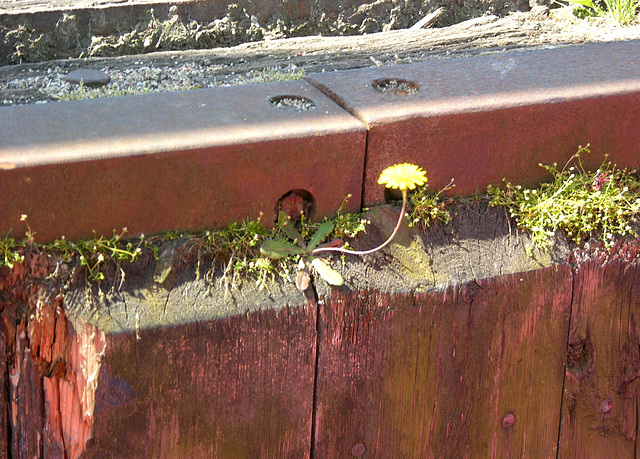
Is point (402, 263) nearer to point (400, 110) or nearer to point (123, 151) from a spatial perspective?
point (400, 110)

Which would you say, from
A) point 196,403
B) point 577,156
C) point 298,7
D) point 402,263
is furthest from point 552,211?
point 298,7

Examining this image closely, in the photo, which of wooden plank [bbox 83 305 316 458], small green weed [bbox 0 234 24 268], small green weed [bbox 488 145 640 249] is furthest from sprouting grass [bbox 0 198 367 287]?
small green weed [bbox 488 145 640 249]

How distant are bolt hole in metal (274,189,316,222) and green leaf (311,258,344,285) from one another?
15 cm

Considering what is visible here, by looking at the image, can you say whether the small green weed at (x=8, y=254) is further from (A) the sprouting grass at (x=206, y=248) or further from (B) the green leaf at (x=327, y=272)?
(B) the green leaf at (x=327, y=272)

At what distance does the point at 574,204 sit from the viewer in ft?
7.15

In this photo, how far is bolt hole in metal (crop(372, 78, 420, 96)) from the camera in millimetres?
2139

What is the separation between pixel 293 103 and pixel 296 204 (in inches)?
11.9

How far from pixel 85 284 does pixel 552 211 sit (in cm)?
134

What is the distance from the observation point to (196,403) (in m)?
1.93

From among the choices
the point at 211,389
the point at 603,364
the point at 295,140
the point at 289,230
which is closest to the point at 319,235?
the point at 289,230

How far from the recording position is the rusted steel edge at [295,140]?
5.77ft

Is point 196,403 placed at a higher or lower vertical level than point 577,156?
lower

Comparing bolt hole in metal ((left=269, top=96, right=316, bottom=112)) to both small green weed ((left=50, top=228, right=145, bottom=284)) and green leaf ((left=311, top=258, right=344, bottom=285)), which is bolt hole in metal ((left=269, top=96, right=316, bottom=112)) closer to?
green leaf ((left=311, top=258, right=344, bottom=285))

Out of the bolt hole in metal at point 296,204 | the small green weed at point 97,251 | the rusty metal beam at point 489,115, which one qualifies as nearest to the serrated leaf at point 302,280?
the bolt hole in metal at point 296,204
